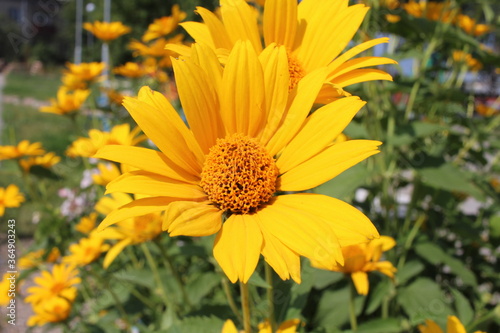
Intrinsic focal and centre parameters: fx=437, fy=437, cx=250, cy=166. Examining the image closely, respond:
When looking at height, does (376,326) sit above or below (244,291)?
below

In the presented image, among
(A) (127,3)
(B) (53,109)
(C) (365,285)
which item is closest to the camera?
(C) (365,285)

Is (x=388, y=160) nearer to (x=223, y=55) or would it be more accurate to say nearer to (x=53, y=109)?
(x=223, y=55)

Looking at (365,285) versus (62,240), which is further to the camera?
(62,240)

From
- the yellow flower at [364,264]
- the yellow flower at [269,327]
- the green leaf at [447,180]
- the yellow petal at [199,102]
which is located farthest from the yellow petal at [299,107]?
the green leaf at [447,180]

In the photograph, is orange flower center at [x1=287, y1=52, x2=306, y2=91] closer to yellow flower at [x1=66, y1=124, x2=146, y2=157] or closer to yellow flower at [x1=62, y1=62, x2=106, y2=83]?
yellow flower at [x1=66, y1=124, x2=146, y2=157]

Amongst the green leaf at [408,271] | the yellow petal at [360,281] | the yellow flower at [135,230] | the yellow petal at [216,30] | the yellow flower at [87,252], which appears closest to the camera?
Answer: the yellow petal at [216,30]

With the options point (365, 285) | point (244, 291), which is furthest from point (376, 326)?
point (244, 291)

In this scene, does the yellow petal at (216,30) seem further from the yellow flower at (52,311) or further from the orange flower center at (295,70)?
the yellow flower at (52,311)
